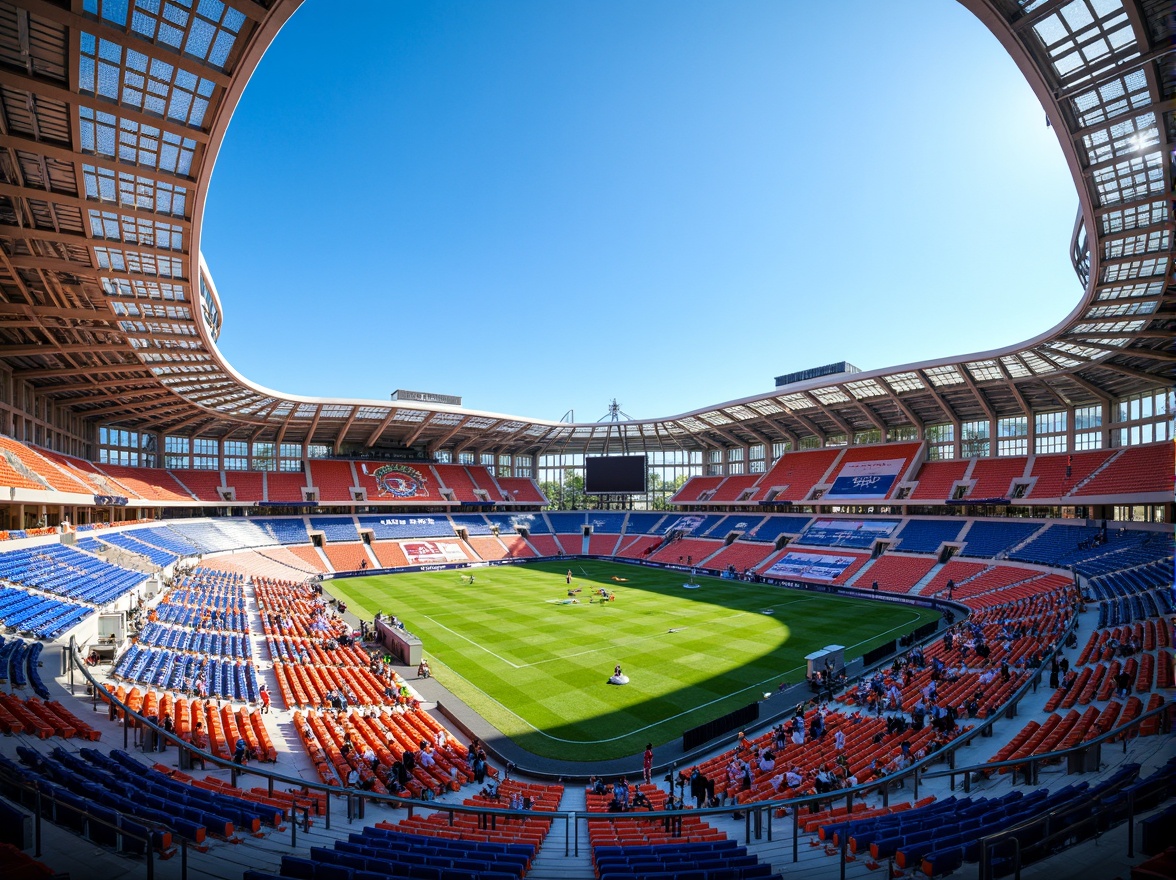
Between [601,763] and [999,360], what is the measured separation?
131 ft

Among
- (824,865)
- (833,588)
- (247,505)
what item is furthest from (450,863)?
(247,505)

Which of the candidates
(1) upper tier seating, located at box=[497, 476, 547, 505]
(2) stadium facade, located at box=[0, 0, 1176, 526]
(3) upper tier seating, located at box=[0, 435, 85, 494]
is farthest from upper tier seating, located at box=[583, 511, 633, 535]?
(3) upper tier seating, located at box=[0, 435, 85, 494]

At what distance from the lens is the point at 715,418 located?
65.1 m

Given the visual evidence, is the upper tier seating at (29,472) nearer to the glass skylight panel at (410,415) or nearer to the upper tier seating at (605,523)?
the glass skylight panel at (410,415)

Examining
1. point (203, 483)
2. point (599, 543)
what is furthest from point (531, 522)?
point (203, 483)

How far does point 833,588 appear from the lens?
46.2 meters

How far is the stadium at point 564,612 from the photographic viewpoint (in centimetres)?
928

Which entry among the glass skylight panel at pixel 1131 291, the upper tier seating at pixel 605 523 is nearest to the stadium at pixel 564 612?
the glass skylight panel at pixel 1131 291

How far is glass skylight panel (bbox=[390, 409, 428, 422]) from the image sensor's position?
5959 centimetres

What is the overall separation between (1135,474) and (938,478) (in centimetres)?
1403

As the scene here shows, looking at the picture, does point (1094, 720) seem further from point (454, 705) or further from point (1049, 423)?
point (1049, 423)

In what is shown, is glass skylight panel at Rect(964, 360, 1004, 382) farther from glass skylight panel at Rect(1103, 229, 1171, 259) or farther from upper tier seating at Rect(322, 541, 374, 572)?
upper tier seating at Rect(322, 541, 374, 572)

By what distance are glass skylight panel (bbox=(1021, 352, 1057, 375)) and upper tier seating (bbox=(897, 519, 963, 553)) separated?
44.5 ft

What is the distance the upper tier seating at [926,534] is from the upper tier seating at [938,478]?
214 centimetres
